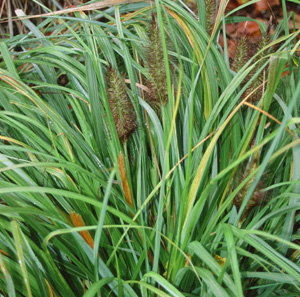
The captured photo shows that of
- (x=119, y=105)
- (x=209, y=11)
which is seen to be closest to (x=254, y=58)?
(x=209, y=11)

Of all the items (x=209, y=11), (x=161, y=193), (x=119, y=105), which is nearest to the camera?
(x=161, y=193)

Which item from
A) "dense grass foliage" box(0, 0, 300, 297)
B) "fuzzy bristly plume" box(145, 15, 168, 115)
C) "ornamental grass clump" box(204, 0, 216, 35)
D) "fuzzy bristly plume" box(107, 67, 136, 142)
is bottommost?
"dense grass foliage" box(0, 0, 300, 297)

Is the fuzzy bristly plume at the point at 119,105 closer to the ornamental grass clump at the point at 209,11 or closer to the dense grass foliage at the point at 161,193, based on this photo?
the dense grass foliage at the point at 161,193

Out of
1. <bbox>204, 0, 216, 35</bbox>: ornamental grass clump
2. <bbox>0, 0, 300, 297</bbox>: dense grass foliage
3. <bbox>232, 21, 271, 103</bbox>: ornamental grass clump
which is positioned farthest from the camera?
<bbox>204, 0, 216, 35</bbox>: ornamental grass clump

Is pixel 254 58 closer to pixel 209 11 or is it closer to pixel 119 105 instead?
pixel 209 11

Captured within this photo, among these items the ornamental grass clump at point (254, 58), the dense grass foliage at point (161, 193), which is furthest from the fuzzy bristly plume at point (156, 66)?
the ornamental grass clump at point (254, 58)

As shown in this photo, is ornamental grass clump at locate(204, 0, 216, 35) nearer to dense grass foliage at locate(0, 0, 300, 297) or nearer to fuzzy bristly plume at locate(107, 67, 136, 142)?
dense grass foliage at locate(0, 0, 300, 297)

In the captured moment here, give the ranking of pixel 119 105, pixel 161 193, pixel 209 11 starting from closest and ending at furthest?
pixel 161 193, pixel 119 105, pixel 209 11

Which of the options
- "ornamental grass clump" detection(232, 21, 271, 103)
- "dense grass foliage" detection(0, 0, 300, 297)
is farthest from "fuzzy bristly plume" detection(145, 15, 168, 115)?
"ornamental grass clump" detection(232, 21, 271, 103)
